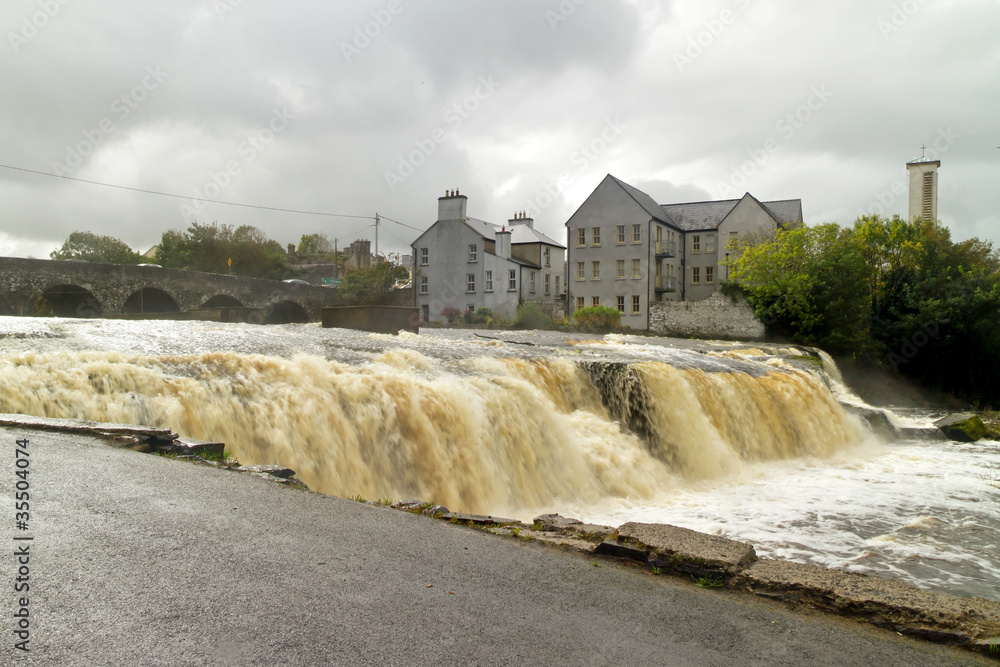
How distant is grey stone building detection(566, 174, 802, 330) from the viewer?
154 ft

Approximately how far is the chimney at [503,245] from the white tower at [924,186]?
3519 cm

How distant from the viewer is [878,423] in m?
18.6

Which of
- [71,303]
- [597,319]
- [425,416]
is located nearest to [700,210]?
[597,319]

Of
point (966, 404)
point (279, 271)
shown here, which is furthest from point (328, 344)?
point (279, 271)

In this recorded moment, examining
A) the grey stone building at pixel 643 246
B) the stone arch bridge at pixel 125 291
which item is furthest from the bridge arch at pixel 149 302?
the grey stone building at pixel 643 246

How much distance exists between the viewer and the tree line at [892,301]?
32.9 meters

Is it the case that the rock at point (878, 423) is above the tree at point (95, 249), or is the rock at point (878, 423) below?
below

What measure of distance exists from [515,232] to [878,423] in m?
39.5

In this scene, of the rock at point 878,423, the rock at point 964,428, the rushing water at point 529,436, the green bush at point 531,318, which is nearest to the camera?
the rushing water at point 529,436

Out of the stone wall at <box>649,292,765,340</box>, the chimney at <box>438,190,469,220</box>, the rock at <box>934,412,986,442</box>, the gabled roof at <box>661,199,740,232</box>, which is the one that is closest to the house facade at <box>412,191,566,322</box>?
the chimney at <box>438,190,469,220</box>

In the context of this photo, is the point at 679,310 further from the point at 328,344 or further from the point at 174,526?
the point at 174,526

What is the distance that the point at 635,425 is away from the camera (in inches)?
528

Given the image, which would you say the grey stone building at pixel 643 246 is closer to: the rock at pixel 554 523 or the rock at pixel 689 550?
the rock at pixel 554 523

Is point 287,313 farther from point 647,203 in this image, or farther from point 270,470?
point 270,470
